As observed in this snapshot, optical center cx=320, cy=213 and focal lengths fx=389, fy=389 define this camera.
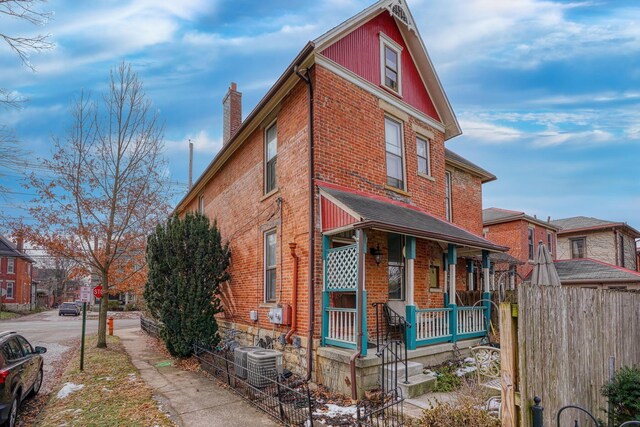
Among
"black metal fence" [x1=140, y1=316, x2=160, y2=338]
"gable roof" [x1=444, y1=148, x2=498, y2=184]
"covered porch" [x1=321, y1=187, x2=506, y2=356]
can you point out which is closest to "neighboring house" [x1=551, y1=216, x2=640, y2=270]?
"gable roof" [x1=444, y1=148, x2=498, y2=184]

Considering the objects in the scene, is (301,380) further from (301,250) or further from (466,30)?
(466,30)

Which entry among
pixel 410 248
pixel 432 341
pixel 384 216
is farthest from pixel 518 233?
pixel 384 216

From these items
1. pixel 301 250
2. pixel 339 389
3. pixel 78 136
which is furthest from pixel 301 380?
pixel 78 136

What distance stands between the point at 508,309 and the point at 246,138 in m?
10.3

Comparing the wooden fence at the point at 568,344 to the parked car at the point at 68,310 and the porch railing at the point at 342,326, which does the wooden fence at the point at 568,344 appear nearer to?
the porch railing at the point at 342,326

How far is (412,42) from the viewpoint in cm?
1231

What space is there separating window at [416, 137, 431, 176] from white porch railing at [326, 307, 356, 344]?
594 centimetres

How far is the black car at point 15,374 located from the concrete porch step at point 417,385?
6.46 metres

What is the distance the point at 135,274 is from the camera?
17.4m

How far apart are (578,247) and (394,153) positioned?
23.9 metres

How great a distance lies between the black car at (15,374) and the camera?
245 inches

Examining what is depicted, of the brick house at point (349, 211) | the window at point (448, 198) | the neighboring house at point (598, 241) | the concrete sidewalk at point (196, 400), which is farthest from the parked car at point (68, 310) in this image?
the neighboring house at point (598, 241)

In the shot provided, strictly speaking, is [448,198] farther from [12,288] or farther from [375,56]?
[12,288]

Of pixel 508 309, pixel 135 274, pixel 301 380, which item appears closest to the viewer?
pixel 508 309
